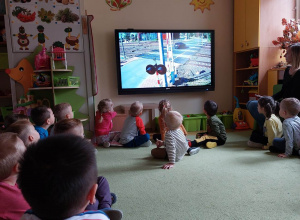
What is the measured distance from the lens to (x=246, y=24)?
4082mm

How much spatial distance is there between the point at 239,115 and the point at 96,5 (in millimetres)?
2917

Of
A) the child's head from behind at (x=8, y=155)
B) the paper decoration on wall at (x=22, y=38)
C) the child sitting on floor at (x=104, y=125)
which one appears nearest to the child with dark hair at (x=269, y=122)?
the child sitting on floor at (x=104, y=125)

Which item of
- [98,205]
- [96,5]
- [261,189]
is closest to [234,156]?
[261,189]

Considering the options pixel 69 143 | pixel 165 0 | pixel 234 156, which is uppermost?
pixel 165 0

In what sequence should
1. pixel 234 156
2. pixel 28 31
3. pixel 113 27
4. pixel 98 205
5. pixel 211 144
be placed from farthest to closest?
pixel 113 27
pixel 28 31
pixel 211 144
pixel 234 156
pixel 98 205

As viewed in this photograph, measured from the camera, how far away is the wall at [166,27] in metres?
4.01

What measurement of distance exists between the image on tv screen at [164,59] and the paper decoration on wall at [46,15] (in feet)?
3.20

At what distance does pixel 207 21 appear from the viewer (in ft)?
14.3

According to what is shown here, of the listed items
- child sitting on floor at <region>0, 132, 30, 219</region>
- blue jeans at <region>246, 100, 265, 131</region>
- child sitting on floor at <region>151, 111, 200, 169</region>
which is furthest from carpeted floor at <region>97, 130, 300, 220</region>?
child sitting on floor at <region>0, 132, 30, 219</region>

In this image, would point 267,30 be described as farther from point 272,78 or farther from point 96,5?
point 96,5

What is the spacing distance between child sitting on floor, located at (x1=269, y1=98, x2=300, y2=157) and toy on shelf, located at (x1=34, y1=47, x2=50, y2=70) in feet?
9.81

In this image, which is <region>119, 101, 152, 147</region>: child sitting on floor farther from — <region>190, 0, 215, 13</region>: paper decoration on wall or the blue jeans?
<region>190, 0, 215, 13</region>: paper decoration on wall

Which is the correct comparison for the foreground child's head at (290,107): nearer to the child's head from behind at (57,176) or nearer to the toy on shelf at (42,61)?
the child's head from behind at (57,176)

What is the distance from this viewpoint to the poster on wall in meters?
3.42
